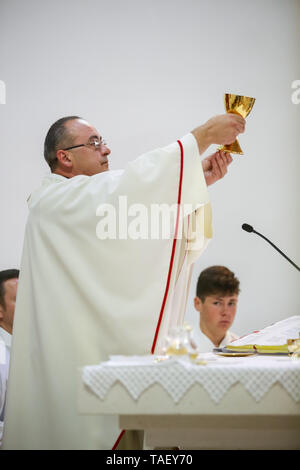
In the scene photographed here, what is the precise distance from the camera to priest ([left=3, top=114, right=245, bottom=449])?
7.59 ft

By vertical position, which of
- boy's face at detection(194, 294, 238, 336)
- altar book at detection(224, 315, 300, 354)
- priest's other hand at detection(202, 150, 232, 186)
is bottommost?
boy's face at detection(194, 294, 238, 336)

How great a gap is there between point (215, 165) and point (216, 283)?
214cm

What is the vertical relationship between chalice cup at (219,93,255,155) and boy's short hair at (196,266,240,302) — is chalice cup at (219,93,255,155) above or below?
above

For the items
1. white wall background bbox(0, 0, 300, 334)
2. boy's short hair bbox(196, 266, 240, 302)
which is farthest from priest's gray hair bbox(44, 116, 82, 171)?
boy's short hair bbox(196, 266, 240, 302)

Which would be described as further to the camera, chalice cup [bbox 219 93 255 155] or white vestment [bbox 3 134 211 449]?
chalice cup [bbox 219 93 255 155]

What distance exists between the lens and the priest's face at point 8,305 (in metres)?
4.46

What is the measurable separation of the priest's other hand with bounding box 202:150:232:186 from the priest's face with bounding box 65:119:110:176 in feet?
1.59

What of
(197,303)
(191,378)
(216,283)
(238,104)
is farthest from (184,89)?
(191,378)

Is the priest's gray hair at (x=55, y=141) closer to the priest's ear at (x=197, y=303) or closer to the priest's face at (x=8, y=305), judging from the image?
the priest's face at (x=8, y=305)

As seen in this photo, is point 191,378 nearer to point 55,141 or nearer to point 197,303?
point 55,141

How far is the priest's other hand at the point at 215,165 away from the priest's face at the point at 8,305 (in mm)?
1985

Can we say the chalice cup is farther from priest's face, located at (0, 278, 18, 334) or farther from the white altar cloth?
priest's face, located at (0, 278, 18, 334)

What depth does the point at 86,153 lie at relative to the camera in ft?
10.0
